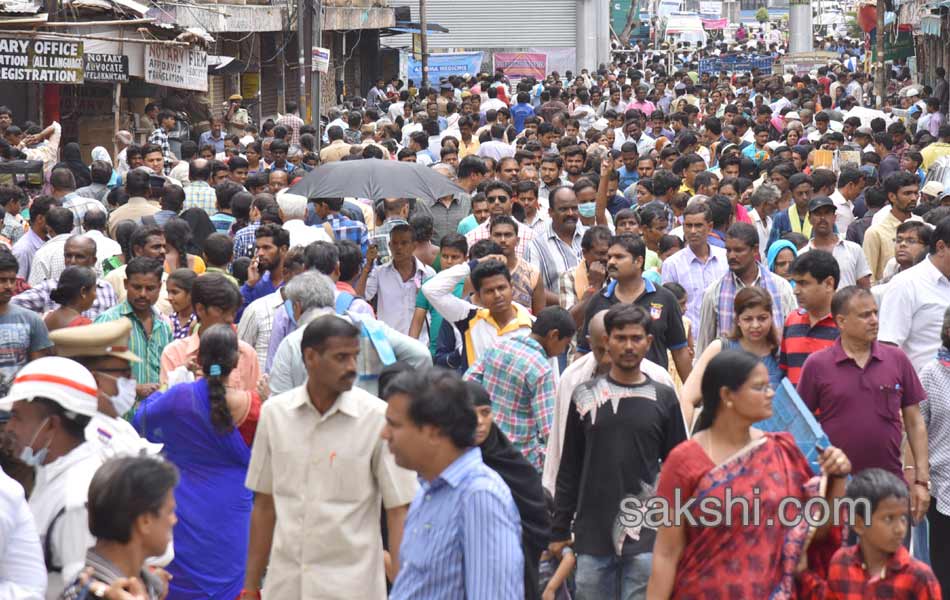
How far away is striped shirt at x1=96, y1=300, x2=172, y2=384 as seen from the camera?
7.62 metres

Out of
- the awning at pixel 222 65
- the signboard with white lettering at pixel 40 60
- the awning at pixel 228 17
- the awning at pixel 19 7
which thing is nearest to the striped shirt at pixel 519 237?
the signboard with white lettering at pixel 40 60

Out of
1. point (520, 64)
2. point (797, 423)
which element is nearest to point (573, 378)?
point (797, 423)

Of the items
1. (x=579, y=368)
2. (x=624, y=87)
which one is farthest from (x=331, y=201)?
(x=624, y=87)

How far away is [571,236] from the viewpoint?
1059 centimetres

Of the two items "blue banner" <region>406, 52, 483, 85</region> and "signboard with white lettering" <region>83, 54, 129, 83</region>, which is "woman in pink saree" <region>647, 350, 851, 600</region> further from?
"blue banner" <region>406, 52, 483, 85</region>

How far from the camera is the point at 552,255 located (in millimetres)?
10477

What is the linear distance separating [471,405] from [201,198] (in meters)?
8.95

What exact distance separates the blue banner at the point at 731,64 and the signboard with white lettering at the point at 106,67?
29.5 metres

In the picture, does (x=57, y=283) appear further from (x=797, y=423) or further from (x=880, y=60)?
(x=880, y=60)

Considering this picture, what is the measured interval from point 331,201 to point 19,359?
14.6 ft

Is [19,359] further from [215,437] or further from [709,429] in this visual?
[709,429]

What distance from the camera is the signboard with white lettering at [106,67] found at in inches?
773

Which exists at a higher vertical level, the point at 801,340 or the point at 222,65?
the point at 222,65

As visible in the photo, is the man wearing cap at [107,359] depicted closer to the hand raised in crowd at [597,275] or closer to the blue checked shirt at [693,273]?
the hand raised in crowd at [597,275]
